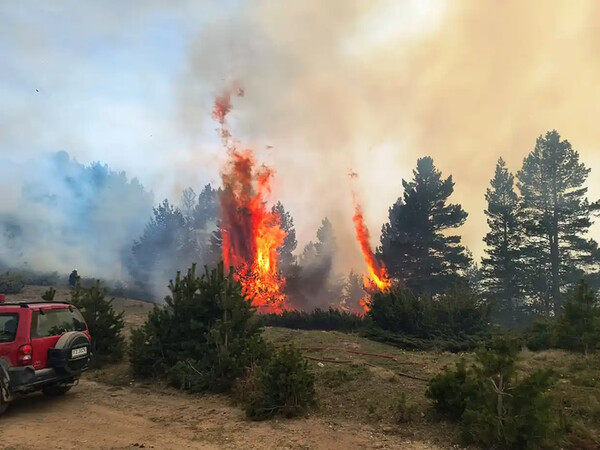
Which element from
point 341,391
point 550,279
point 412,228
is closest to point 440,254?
point 412,228

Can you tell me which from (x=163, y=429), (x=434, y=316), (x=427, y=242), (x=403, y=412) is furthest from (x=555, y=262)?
(x=163, y=429)

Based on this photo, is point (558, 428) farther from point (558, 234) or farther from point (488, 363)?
point (558, 234)

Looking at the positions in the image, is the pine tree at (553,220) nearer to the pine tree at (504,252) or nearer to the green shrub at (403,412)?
the pine tree at (504,252)

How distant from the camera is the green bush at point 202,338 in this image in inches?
438

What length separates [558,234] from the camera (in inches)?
1527

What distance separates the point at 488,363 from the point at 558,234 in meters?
37.9

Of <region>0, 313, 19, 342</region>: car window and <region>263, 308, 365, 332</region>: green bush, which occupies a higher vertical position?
<region>0, 313, 19, 342</region>: car window

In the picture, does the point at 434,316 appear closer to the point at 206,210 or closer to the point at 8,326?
the point at 8,326

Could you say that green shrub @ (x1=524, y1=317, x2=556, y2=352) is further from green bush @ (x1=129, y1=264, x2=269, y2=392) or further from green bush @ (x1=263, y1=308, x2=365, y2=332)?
green bush @ (x1=129, y1=264, x2=269, y2=392)

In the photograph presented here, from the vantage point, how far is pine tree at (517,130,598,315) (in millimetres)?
37781

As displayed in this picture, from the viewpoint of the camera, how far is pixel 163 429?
827 cm

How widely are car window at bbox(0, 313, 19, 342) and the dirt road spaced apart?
5.37 feet

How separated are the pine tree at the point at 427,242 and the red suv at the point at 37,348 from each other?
34.4 metres

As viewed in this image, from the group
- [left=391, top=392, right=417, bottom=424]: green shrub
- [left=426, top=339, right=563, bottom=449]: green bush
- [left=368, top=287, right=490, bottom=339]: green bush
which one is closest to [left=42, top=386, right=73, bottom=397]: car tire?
[left=391, top=392, right=417, bottom=424]: green shrub
